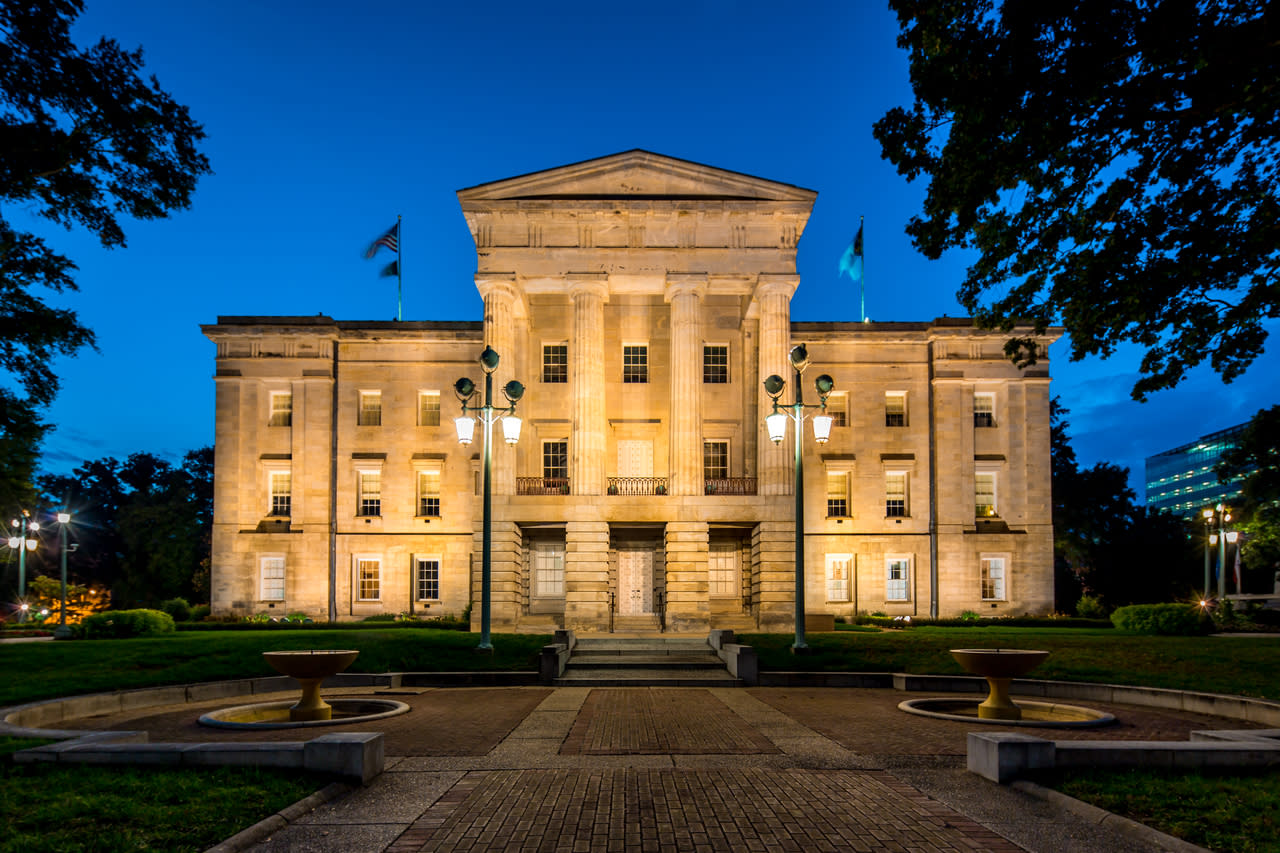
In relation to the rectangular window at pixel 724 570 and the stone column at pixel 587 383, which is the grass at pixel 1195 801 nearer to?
the stone column at pixel 587 383

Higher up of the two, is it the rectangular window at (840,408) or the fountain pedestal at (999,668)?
the rectangular window at (840,408)

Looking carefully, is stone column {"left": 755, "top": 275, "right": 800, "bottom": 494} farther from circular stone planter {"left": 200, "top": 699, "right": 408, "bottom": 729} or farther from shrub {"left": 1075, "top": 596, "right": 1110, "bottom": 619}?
circular stone planter {"left": 200, "top": 699, "right": 408, "bottom": 729}

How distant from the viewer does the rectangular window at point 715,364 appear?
133ft

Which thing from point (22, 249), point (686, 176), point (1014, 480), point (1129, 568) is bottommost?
point (1129, 568)

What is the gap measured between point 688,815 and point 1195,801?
475 centimetres

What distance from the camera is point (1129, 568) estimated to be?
53.1 m

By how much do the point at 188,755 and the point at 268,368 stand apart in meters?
36.0

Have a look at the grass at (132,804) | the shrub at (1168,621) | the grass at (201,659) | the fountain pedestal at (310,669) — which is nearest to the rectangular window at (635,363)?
the grass at (201,659)

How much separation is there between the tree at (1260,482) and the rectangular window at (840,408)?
15.5 m

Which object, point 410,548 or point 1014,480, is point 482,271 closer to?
point 410,548

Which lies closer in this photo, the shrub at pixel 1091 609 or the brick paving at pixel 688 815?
the brick paving at pixel 688 815

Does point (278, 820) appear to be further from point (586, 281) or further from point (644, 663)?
point (586, 281)

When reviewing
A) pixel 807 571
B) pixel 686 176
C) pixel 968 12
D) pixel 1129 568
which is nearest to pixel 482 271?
pixel 686 176

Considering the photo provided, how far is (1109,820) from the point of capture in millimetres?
7660
